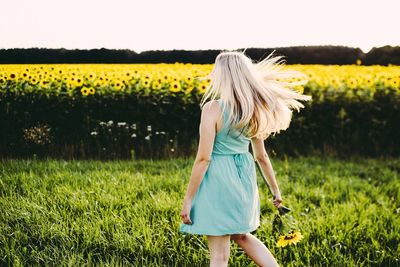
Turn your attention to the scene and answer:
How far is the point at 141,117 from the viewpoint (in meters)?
6.62

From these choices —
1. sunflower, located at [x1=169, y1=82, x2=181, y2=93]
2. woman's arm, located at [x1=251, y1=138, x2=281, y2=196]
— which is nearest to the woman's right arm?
woman's arm, located at [x1=251, y1=138, x2=281, y2=196]

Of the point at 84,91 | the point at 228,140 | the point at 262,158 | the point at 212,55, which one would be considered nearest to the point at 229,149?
the point at 228,140

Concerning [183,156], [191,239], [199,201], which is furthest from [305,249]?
[183,156]

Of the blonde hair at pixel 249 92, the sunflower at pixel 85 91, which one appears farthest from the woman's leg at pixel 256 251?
the sunflower at pixel 85 91

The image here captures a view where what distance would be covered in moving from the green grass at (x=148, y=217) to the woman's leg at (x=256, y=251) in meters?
0.60

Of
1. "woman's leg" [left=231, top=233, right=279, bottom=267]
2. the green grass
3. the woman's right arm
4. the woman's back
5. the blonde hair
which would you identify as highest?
the blonde hair

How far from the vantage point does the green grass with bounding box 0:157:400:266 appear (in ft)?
11.1

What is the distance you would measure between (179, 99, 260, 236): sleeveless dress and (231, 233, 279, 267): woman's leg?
0.52 ft

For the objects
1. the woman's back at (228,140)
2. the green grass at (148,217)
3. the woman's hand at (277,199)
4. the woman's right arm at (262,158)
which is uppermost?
the woman's back at (228,140)

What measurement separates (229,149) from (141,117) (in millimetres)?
4136

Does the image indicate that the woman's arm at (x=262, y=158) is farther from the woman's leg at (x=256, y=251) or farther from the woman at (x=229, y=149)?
the woman's leg at (x=256, y=251)

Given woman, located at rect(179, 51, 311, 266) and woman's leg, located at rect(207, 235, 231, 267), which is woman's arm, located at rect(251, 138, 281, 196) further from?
woman's leg, located at rect(207, 235, 231, 267)

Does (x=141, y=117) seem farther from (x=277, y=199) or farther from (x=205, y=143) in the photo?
(x=205, y=143)

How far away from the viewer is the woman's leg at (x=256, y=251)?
2.71 m
